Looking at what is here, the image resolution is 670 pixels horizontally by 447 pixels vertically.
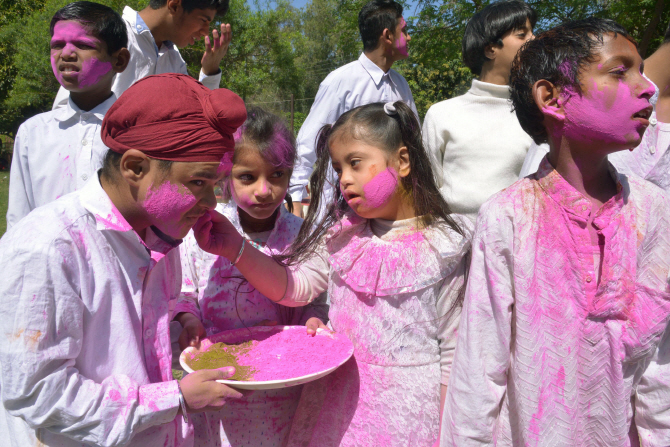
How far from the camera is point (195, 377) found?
63.4 inches

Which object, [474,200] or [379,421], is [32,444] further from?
[474,200]

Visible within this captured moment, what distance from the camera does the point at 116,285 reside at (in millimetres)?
1500

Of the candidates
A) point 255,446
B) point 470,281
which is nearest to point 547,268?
point 470,281

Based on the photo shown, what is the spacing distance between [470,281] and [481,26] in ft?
7.09

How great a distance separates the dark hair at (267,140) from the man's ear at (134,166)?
0.68m

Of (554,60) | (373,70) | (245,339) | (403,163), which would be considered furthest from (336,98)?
(554,60)

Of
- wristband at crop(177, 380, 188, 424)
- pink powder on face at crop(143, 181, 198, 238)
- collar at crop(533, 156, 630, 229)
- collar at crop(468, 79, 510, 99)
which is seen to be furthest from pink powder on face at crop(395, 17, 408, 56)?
wristband at crop(177, 380, 188, 424)

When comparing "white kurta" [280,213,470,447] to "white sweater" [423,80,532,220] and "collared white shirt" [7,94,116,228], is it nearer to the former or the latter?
"white sweater" [423,80,532,220]

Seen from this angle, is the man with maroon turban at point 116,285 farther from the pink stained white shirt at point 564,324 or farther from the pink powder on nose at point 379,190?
the pink stained white shirt at point 564,324

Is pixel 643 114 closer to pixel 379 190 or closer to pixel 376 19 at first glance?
pixel 379 190

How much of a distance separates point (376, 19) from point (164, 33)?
5.71ft

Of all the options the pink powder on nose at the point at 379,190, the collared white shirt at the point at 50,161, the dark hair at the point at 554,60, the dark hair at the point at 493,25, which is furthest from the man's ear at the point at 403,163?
the collared white shirt at the point at 50,161

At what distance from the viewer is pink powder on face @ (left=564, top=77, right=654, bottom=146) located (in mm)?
1423

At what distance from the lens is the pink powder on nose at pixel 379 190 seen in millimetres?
1961
